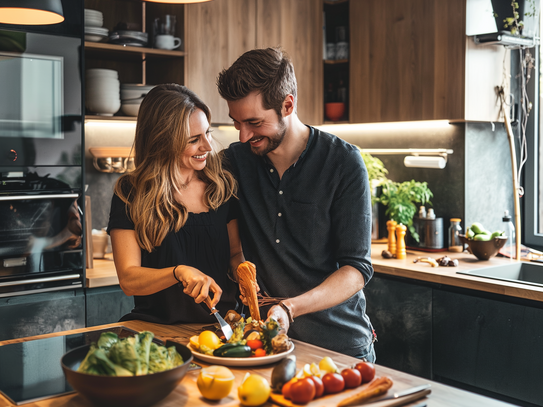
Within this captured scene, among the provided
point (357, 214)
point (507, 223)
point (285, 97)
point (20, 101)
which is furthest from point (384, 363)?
point (20, 101)

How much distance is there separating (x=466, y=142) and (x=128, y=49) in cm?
190

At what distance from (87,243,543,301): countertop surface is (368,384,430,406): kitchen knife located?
135cm

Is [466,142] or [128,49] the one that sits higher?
[128,49]

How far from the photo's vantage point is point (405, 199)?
3418mm

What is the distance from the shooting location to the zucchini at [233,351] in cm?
137

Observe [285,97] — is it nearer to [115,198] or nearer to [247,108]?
[247,108]

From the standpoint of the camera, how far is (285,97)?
1.89 meters

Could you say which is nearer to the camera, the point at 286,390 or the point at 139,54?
the point at 286,390

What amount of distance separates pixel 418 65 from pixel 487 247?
1090 millimetres

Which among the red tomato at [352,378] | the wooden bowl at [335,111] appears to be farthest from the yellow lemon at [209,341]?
the wooden bowl at [335,111]

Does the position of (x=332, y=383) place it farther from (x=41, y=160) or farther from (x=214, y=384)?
(x=41, y=160)

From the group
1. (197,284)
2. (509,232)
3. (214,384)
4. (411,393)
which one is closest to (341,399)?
(411,393)

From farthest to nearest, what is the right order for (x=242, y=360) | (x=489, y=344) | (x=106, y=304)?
(x=106, y=304)
(x=489, y=344)
(x=242, y=360)

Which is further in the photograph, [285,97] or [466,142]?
[466,142]
